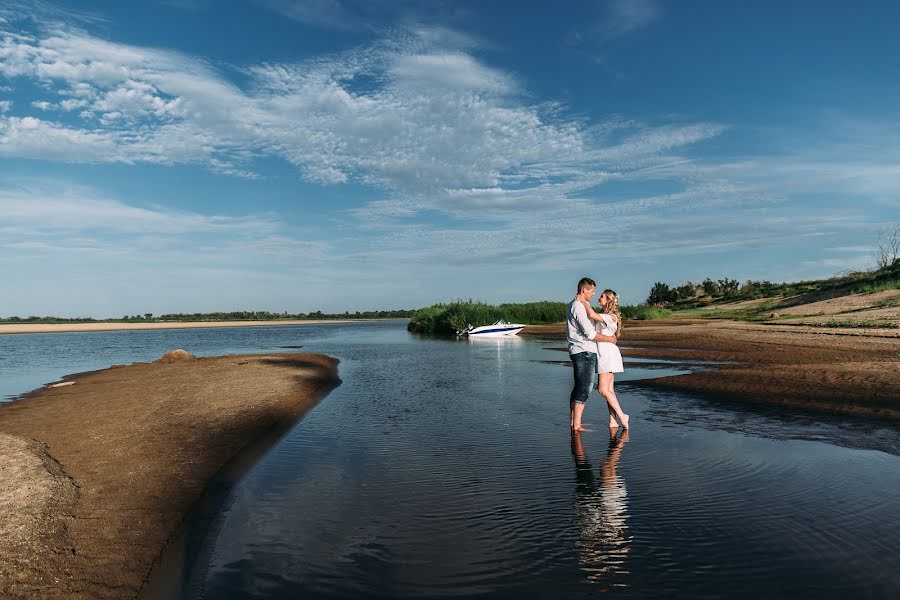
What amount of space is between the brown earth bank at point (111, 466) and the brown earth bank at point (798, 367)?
480 inches

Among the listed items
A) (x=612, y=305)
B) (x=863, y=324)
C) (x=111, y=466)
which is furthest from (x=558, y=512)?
(x=863, y=324)

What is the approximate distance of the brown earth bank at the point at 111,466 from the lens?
5.48m

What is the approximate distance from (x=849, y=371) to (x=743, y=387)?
3188 millimetres

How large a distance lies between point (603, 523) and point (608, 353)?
200 inches

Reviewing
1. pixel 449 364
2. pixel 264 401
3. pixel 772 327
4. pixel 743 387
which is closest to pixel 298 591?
pixel 264 401

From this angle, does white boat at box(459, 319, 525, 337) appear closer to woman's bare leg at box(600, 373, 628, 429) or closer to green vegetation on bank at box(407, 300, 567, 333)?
green vegetation on bank at box(407, 300, 567, 333)

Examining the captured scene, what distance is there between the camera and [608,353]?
11180mm

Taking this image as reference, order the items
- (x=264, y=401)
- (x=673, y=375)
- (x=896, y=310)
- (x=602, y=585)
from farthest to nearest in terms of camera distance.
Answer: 1. (x=896, y=310)
2. (x=673, y=375)
3. (x=264, y=401)
4. (x=602, y=585)

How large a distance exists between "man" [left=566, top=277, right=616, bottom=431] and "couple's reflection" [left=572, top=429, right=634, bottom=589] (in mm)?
1581

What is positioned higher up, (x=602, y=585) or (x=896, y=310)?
(x=896, y=310)

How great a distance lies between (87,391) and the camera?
18.7 meters

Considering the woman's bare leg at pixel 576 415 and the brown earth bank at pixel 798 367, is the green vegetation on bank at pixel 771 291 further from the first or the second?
the woman's bare leg at pixel 576 415

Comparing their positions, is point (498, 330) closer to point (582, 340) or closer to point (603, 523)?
point (582, 340)

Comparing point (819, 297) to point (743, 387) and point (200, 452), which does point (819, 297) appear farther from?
point (200, 452)
